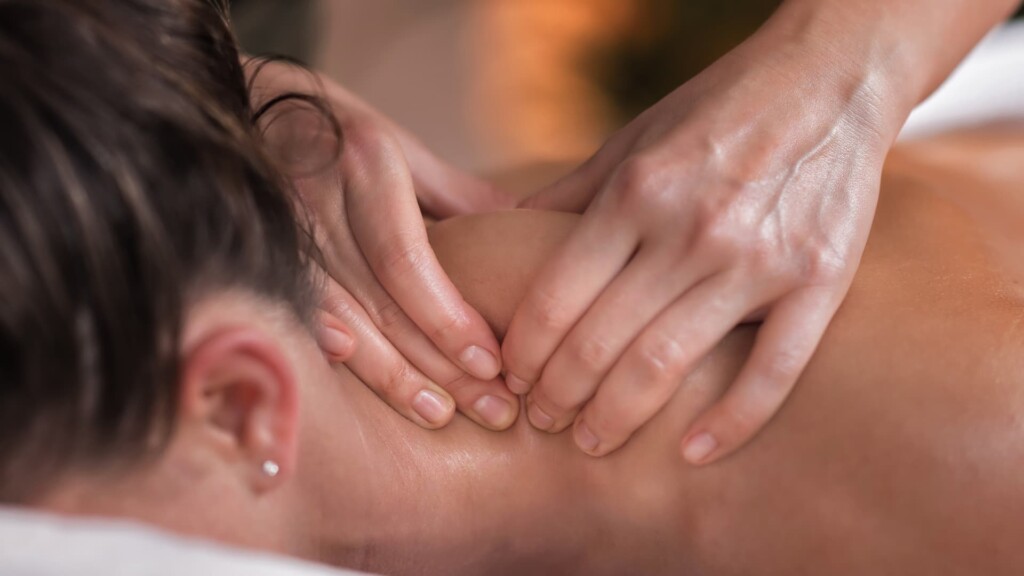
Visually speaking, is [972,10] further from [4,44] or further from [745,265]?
[4,44]

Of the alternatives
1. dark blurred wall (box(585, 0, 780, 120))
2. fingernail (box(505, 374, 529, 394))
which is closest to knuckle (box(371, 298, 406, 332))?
fingernail (box(505, 374, 529, 394))

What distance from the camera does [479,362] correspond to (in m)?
0.80

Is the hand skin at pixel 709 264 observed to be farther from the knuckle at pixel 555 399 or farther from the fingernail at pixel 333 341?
the fingernail at pixel 333 341

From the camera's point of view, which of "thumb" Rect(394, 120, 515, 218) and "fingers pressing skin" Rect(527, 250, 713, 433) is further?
"thumb" Rect(394, 120, 515, 218)

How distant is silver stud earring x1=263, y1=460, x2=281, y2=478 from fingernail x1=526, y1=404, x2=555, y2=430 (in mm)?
218

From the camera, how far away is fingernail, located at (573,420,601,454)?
2.60 ft

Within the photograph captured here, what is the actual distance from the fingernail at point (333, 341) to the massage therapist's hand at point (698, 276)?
5.0 inches

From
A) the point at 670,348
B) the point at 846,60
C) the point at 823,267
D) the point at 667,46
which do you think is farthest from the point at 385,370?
the point at 667,46

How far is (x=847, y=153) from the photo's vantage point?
0.81 m

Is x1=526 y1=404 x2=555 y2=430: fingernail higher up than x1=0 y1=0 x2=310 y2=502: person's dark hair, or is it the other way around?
x1=0 y1=0 x2=310 y2=502: person's dark hair

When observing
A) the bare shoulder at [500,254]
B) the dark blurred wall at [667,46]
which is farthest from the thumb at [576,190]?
the dark blurred wall at [667,46]

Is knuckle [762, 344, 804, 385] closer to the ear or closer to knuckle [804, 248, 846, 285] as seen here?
knuckle [804, 248, 846, 285]

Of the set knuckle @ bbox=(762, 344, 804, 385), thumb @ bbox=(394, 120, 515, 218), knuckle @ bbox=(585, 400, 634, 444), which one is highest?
knuckle @ bbox=(762, 344, 804, 385)

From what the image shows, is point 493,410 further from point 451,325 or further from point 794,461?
point 794,461
